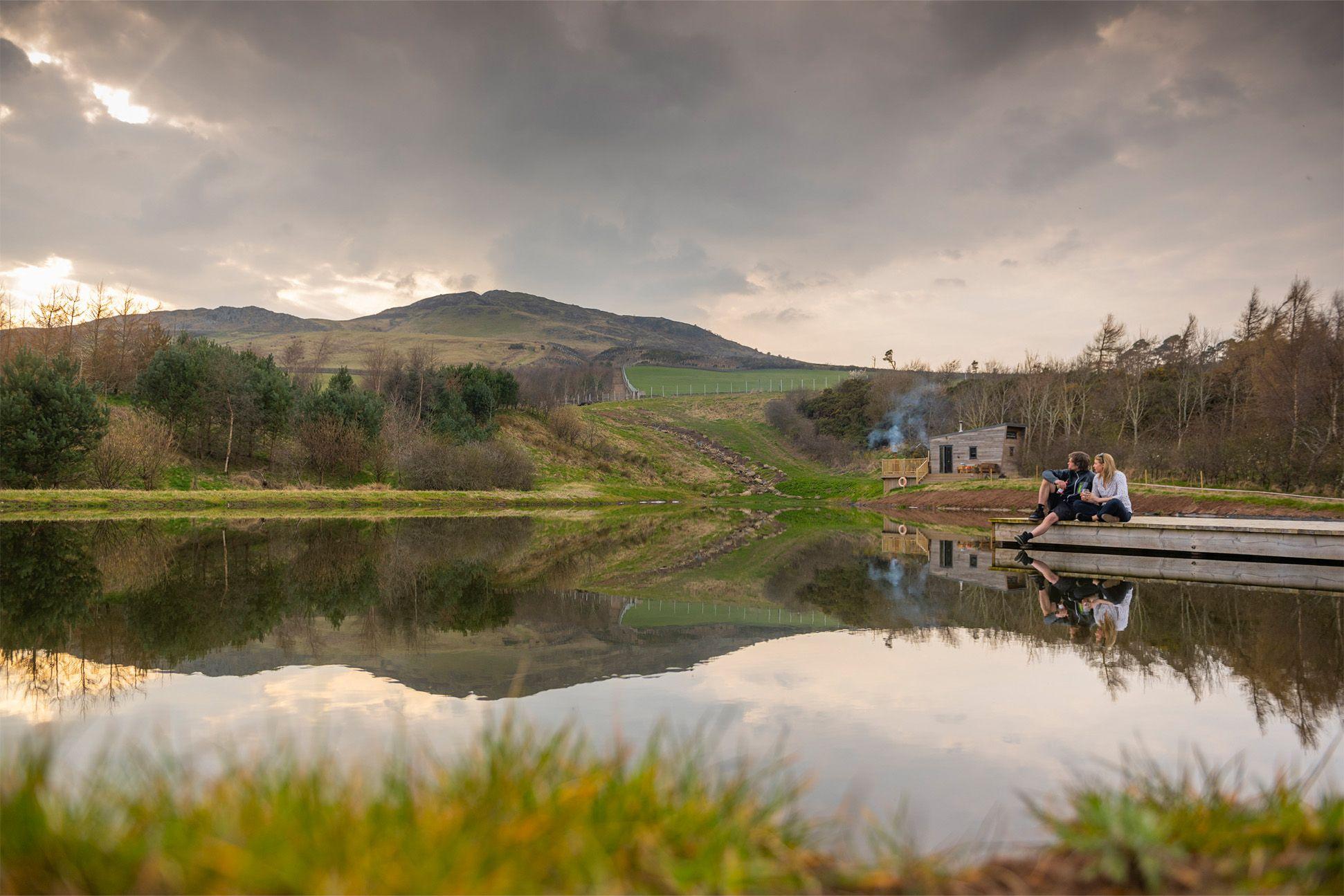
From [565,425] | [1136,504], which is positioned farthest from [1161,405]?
[565,425]

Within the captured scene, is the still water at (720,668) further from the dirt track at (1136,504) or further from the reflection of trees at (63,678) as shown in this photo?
the dirt track at (1136,504)

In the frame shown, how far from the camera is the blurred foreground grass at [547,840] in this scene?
7.59 feet

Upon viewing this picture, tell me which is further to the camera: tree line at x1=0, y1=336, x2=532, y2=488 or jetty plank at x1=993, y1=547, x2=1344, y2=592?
tree line at x1=0, y1=336, x2=532, y2=488

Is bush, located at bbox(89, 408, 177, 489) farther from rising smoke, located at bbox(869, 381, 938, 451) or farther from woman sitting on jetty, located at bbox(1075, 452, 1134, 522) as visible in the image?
rising smoke, located at bbox(869, 381, 938, 451)

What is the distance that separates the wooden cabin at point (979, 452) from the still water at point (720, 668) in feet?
111

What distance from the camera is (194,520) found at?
86.3 feet

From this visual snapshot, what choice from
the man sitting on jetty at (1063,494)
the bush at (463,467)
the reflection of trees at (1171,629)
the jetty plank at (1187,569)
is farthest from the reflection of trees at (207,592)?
the bush at (463,467)

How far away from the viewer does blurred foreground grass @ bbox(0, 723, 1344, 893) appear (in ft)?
7.59

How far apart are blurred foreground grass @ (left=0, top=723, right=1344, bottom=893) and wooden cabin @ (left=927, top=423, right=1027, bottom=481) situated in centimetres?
4500

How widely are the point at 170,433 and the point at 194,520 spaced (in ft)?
55.3

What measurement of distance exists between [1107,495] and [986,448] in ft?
107

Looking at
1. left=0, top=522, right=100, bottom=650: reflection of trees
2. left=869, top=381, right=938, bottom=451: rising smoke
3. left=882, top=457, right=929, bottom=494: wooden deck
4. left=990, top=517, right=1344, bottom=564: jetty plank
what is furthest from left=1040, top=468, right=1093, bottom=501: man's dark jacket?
left=869, top=381, right=938, bottom=451: rising smoke

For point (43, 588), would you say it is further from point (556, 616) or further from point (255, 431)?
point (255, 431)

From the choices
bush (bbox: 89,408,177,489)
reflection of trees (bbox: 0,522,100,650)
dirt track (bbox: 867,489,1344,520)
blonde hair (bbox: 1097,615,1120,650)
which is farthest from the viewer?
bush (bbox: 89,408,177,489)
